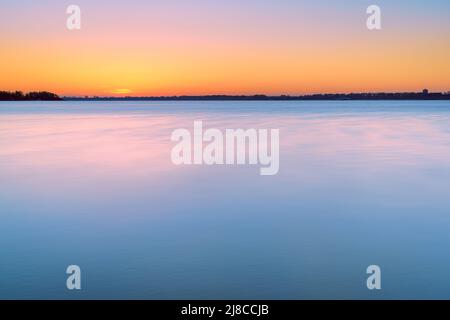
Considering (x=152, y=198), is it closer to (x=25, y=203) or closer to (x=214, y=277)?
(x=25, y=203)

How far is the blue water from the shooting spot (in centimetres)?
536

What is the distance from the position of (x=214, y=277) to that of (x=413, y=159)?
11.6 metres

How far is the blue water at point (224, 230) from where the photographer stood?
536cm

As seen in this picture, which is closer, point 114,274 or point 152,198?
point 114,274

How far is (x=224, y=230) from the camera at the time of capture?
7.54 metres

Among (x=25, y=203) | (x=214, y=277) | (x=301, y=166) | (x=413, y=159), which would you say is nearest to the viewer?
(x=214, y=277)

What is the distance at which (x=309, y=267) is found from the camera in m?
5.88

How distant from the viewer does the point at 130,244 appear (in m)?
6.80
